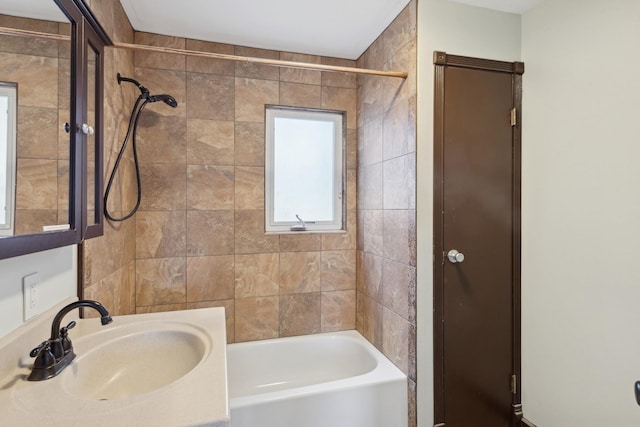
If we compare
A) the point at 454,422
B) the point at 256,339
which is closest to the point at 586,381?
the point at 454,422

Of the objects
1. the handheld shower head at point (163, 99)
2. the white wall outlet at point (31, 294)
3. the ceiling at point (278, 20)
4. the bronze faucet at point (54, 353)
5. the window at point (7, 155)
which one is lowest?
the bronze faucet at point (54, 353)

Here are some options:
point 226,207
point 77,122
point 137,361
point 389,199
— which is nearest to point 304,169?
point 226,207

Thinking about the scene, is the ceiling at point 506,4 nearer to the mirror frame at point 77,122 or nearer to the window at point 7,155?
the mirror frame at point 77,122

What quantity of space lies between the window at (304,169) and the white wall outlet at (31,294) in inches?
56.9

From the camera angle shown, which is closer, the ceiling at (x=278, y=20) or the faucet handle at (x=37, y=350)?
the faucet handle at (x=37, y=350)

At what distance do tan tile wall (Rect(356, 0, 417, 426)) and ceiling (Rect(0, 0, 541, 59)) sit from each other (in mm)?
157

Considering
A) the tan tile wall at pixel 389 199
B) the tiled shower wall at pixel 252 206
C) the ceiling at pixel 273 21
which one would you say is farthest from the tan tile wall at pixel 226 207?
the tan tile wall at pixel 389 199

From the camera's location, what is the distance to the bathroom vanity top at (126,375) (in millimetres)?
730

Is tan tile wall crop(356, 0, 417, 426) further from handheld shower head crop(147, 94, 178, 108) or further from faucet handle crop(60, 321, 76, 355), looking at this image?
faucet handle crop(60, 321, 76, 355)

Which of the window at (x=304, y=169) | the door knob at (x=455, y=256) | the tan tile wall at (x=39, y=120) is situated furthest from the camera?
the window at (x=304, y=169)

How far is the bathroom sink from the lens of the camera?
106 centimetres

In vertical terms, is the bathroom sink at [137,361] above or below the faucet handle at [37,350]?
below

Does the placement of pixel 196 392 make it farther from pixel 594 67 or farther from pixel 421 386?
pixel 594 67

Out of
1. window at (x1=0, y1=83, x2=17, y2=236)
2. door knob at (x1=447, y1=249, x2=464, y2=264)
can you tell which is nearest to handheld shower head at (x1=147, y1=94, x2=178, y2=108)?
window at (x1=0, y1=83, x2=17, y2=236)
